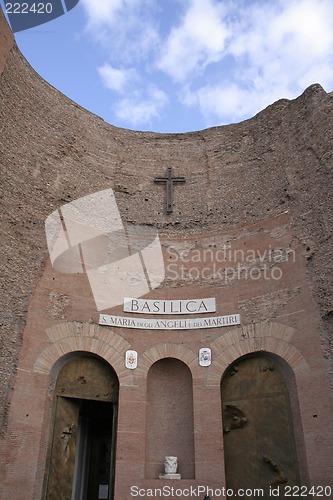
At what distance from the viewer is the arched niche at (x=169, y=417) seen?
1075 cm

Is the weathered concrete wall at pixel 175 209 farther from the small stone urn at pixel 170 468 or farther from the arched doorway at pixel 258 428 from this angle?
the small stone urn at pixel 170 468

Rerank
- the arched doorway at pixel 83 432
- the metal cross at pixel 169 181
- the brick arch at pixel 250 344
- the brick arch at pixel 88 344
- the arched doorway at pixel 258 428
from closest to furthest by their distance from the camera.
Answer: the arched doorway at pixel 258 428 → the arched doorway at pixel 83 432 → the brick arch at pixel 250 344 → the brick arch at pixel 88 344 → the metal cross at pixel 169 181

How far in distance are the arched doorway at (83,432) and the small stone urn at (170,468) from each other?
4.03 feet

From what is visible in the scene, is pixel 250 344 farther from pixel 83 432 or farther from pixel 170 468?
pixel 83 432

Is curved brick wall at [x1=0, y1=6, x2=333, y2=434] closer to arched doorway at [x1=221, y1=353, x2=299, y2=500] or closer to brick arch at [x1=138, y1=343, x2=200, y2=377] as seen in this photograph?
arched doorway at [x1=221, y1=353, x2=299, y2=500]

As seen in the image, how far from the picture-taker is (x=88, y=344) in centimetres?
1128

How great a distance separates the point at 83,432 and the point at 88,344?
310 cm

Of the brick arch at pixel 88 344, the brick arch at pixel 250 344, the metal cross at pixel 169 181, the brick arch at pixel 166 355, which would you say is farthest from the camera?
the metal cross at pixel 169 181

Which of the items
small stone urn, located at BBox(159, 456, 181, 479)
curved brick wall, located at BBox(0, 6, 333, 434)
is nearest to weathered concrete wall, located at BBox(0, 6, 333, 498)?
curved brick wall, located at BBox(0, 6, 333, 434)

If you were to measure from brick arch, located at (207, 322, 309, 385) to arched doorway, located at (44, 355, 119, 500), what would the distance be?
2.59 metres

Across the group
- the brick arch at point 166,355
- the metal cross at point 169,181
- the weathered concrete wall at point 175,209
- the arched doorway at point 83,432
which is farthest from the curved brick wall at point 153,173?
the brick arch at point 166,355

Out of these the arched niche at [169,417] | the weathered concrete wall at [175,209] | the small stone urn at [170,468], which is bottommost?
the small stone urn at [170,468]

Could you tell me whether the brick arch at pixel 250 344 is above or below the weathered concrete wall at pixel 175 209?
below

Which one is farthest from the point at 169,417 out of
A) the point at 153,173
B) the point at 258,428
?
the point at 153,173
